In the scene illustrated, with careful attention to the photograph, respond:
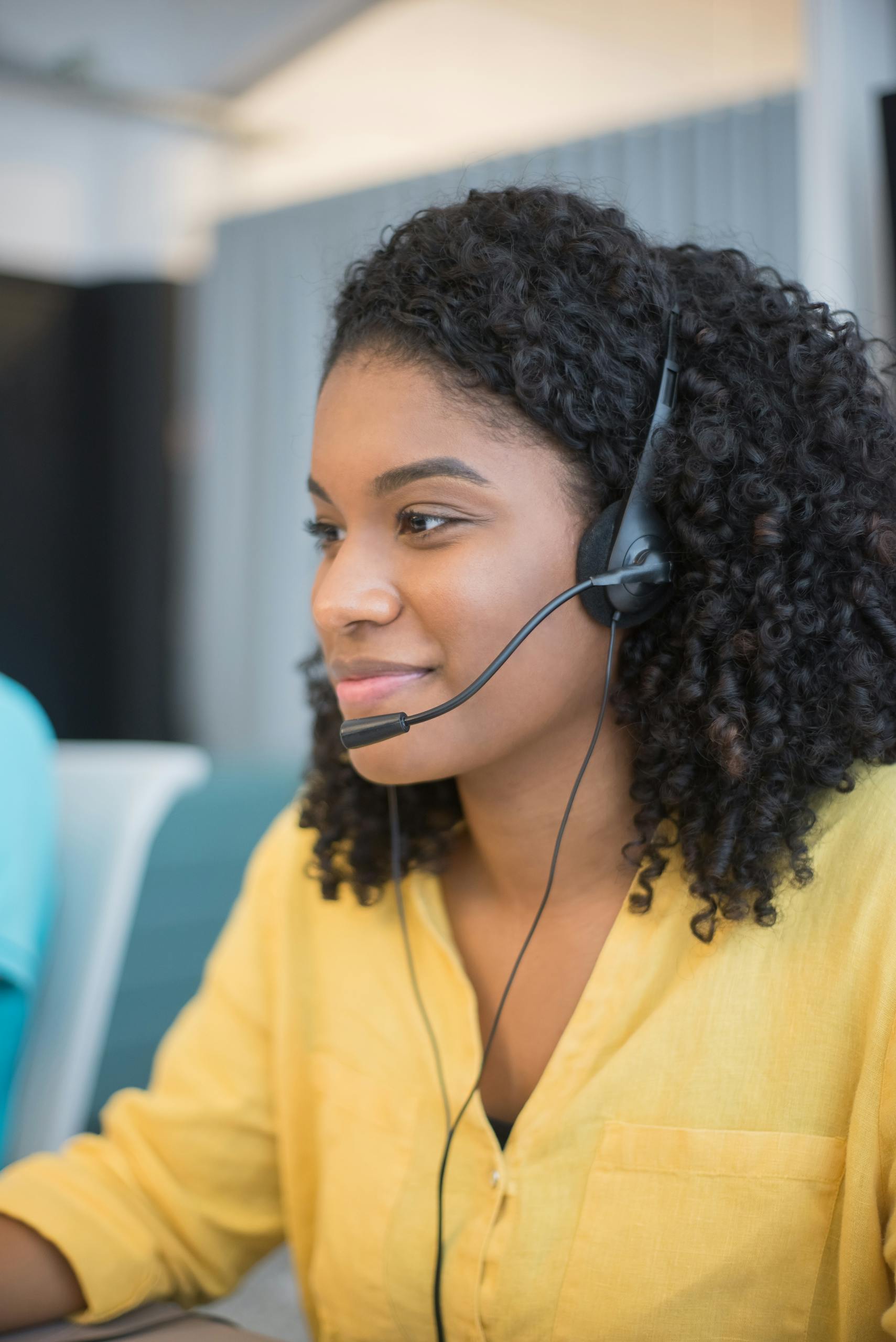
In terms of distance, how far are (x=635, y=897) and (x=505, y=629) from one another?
0.22 metres

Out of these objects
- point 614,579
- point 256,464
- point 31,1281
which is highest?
point 256,464

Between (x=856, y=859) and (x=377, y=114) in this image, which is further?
(x=377, y=114)

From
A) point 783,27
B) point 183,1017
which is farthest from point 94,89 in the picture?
point 183,1017

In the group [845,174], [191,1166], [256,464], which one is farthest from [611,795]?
[256,464]

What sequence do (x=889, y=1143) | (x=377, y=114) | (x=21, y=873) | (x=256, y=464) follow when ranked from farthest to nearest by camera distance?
(x=256, y=464) → (x=377, y=114) → (x=21, y=873) → (x=889, y=1143)

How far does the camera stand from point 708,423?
0.80 meters

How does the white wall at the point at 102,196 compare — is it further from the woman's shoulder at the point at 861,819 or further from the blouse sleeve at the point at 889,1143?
the blouse sleeve at the point at 889,1143

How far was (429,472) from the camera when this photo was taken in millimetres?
787

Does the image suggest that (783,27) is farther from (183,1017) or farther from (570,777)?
(183,1017)

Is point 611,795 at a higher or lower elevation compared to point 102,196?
lower

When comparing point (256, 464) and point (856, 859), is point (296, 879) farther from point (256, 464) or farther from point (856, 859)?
point (256, 464)

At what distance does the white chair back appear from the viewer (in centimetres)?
142

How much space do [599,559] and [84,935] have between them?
37.9 inches

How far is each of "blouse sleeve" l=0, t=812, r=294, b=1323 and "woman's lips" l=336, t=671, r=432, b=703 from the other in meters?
0.30
